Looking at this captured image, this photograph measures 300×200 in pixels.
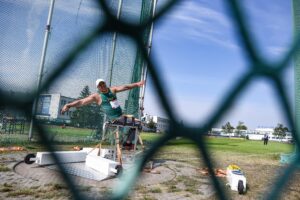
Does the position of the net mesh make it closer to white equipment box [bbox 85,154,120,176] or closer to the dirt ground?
the dirt ground

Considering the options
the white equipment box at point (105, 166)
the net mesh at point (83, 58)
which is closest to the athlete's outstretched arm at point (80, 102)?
the net mesh at point (83, 58)

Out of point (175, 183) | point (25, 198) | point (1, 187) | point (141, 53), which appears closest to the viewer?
point (141, 53)

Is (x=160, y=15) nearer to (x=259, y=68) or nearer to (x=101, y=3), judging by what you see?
(x=101, y=3)

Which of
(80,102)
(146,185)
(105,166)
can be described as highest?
(80,102)

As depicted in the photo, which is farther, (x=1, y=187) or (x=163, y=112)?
(x=1, y=187)

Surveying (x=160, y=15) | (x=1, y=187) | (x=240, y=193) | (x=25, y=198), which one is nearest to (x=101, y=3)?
(x=160, y=15)

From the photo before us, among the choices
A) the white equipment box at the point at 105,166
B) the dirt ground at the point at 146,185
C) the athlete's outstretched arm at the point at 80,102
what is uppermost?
the athlete's outstretched arm at the point at 80,102

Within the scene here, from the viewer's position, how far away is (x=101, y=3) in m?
0.61

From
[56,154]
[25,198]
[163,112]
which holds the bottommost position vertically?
[25,198]

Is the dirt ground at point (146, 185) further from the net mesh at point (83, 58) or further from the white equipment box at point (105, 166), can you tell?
the net mesh at point (83, 58)

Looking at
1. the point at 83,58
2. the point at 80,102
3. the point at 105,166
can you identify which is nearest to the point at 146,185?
the point at 105,166

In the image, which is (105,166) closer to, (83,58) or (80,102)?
(80,102)

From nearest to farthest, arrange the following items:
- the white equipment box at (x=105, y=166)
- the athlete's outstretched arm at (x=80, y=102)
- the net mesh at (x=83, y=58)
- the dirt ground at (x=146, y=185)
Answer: the net mesh at (x=83, y=58), the athlete's outstretched arm at (x=80, y=102), the dirt ground at (x=146, y=185), the white equipment box at (x=105, y=166)

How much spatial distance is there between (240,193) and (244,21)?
3.07 m
